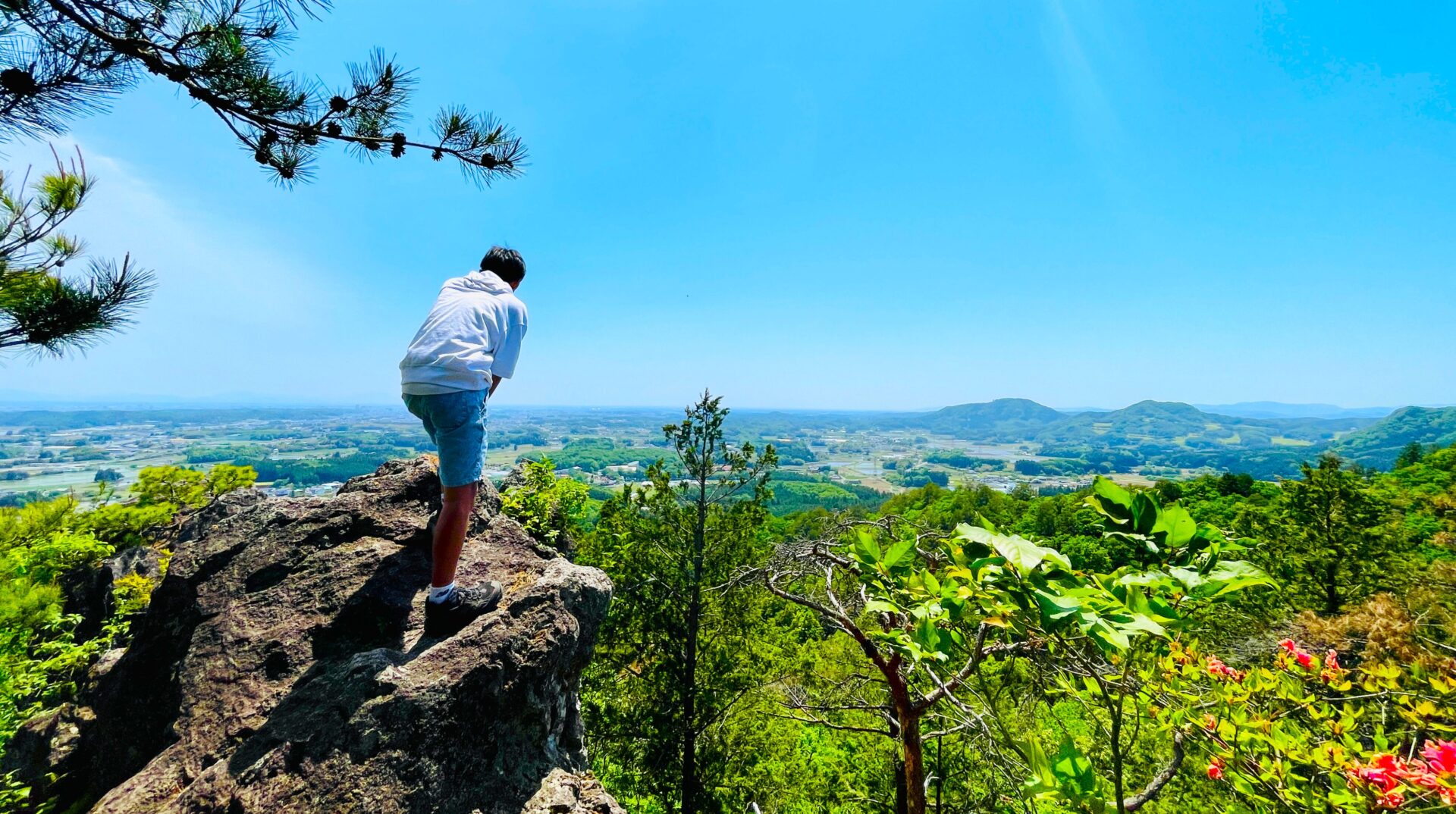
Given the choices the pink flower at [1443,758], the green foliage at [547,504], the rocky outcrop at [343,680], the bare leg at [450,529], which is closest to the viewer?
the pink flower at [1443,758]

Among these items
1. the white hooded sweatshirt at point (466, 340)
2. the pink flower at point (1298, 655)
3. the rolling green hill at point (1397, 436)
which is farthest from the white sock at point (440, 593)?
the rolling green hill at point (1397, 436)

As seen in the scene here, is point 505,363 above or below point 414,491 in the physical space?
above

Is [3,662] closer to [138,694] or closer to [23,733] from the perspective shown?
[23,733]

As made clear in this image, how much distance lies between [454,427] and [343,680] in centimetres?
163

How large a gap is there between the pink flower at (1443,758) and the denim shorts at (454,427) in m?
4.53

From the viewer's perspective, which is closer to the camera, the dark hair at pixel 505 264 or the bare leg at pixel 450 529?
the bare leg at pixel 450 529

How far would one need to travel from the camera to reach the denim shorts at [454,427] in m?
3.17

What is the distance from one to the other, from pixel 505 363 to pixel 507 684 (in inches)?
82.8

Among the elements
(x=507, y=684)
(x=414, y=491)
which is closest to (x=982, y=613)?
(x=507, y=684)

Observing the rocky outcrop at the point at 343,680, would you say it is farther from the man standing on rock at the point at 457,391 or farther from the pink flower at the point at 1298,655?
the pink flower at the point at 1298,655

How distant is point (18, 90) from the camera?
2449 mm

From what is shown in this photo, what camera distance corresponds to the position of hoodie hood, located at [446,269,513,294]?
3.60 m

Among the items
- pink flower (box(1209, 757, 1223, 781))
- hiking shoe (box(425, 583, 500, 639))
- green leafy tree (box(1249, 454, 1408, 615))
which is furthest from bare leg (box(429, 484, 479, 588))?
green leafy tree (box(1249, 454, 1408, 615))

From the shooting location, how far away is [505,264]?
3826 mm
